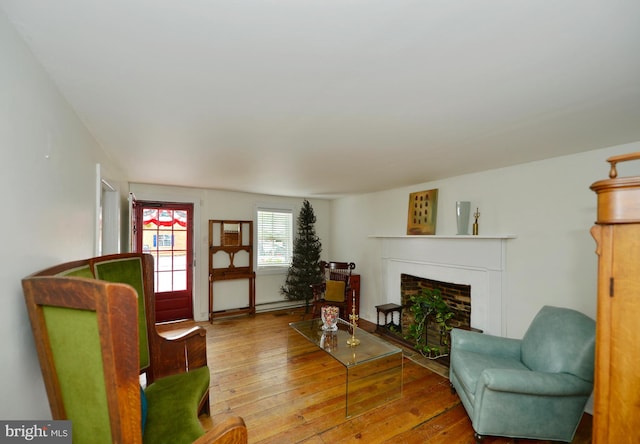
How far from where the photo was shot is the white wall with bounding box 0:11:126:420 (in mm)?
866

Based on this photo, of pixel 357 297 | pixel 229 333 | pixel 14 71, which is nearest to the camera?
pixel 14 71

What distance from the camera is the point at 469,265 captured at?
10.7ft

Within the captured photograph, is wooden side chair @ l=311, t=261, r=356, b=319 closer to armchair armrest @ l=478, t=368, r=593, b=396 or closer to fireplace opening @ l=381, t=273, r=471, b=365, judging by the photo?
fireplace opening @ l=381, t=273, r=471, b=365

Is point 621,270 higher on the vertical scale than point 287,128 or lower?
lower

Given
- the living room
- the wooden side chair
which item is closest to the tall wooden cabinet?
the living room

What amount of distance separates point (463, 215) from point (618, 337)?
89.0 inches

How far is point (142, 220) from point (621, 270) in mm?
5161

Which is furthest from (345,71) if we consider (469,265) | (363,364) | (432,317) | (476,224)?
(432,317)

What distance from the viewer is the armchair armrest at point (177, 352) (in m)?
1.97

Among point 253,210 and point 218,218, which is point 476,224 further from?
point 218,218

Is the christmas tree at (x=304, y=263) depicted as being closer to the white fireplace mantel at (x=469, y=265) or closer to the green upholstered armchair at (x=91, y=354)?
the white fireplace mantel at (x=469, y=265)

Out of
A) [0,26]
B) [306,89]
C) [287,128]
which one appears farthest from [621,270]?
[0,26]

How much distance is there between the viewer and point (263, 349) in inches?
138

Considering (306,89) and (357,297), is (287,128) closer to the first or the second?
(306,89)
